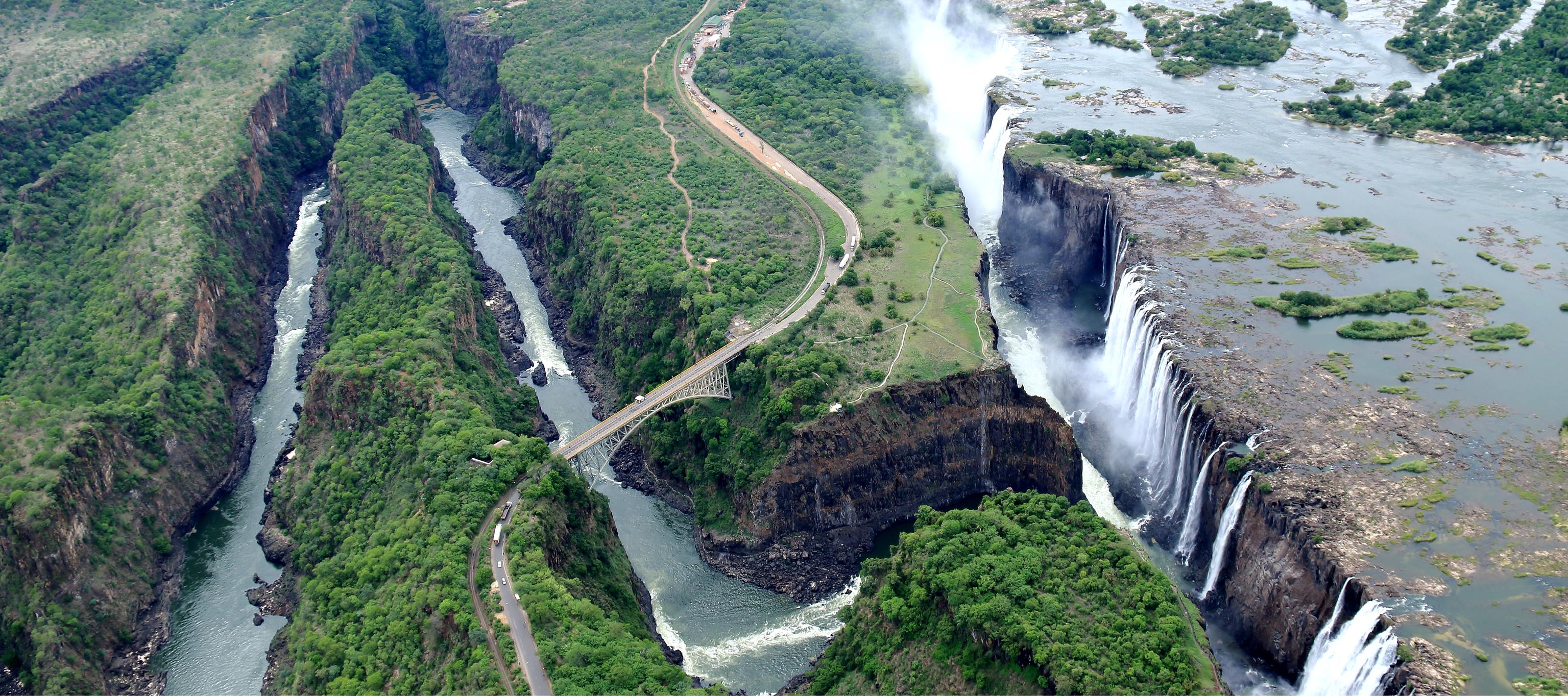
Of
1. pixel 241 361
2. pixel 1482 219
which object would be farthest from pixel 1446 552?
pixel 241 361

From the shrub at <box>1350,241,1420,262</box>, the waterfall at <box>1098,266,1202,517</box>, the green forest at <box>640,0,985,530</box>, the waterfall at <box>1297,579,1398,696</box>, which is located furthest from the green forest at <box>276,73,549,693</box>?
the shrub at <box>1350,241,1420,262</box>

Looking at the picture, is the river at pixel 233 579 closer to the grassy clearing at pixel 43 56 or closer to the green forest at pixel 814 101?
the grassy clearing at pixel 43 56

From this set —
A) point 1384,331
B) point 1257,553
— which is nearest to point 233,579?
point 1257,553

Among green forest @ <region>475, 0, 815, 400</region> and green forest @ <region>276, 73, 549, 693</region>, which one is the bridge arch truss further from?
green forest @ <region>276, 73, 549, 693</region>

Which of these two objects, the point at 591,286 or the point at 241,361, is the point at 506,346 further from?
the point at 241,361

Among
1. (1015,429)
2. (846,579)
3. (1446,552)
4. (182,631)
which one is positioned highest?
(1446,552)

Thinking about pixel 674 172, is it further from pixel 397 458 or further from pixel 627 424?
pixel 397 458

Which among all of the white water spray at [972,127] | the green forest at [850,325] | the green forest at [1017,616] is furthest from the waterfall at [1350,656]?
the white water spray at [972,127]
